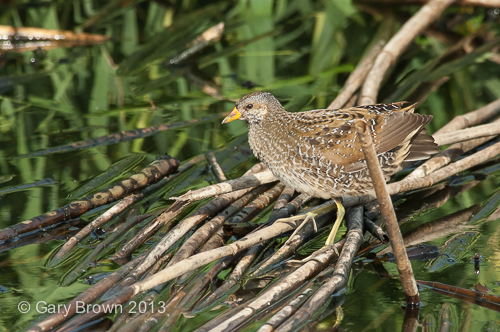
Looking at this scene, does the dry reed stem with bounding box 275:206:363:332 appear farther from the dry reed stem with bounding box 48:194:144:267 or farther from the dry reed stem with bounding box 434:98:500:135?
the dry reed stem with bounding box 48:194:144:267

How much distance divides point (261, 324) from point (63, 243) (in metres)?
1.60

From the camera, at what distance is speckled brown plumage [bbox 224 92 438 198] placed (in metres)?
3.72

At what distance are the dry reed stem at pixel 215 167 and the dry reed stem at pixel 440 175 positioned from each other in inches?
48.7

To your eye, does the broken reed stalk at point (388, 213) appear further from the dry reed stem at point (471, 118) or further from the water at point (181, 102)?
the dry reed stem at point (471, 118)

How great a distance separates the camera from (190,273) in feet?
11.3

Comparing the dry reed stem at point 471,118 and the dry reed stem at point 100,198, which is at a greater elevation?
the dry reed stem at point 100,198

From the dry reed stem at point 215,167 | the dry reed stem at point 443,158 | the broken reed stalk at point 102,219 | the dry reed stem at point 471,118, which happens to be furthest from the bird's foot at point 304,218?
the dry reed stem at point 471,118

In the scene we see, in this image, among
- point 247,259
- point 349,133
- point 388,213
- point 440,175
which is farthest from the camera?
point 440,175

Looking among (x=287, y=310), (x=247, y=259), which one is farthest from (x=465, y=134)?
(x=287, y=310)

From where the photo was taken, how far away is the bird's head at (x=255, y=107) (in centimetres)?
420

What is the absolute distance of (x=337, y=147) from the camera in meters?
3.75

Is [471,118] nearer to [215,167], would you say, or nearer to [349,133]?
[349,133]

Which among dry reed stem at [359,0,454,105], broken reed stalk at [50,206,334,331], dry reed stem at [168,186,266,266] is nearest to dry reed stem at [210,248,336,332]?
broken reed stalk at [50,206,334,331]

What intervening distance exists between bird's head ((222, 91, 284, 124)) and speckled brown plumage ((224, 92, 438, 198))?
0.54 ft
